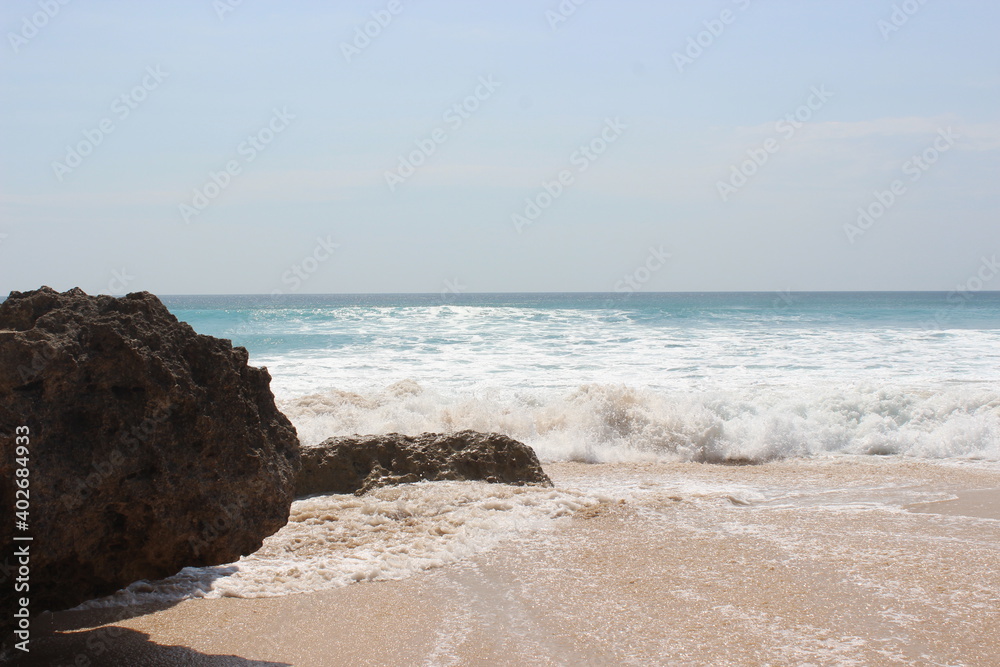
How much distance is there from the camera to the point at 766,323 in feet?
97.0

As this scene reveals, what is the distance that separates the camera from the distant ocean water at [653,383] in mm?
9000

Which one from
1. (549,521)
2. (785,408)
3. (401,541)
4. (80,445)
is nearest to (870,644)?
(549,521)

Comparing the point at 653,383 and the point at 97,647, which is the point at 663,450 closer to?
the point at 653,383

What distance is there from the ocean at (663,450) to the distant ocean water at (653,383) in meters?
0.04

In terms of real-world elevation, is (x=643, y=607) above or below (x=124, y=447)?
below

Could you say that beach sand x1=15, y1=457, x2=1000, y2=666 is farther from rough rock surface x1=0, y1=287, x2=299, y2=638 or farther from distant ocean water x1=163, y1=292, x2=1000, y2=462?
distant ocean water x1=163, y1=292, x2=1000, y2=462

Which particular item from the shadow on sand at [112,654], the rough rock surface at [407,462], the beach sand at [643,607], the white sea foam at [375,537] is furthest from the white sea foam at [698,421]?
the shadow on sand at [112,654]

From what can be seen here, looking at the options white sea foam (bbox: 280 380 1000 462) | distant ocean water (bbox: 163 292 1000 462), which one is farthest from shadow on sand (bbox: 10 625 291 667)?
distant ocean water (bbox: 163 292 1000 462)

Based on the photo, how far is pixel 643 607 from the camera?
145 inches

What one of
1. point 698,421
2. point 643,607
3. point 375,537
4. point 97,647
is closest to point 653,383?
point 698,421

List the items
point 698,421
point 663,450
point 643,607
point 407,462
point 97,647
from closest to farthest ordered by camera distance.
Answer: point 97,647
point 643,607
point 407,462
point 663,450
point 698,421

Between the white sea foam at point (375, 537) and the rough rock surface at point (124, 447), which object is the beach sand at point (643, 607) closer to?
the white sea foam at point (375, 537)

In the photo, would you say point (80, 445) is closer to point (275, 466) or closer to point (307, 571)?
point (275, 466)

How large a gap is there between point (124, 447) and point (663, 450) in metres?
6.78
